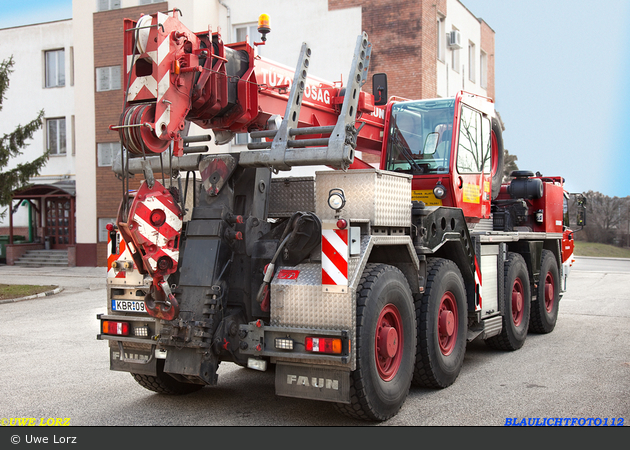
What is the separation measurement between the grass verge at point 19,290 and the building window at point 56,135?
43.7 ft

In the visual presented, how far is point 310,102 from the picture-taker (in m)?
6.69

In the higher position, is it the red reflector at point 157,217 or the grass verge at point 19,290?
the red reflector at point 157,217

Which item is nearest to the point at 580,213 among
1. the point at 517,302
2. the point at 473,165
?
the point at 517,302

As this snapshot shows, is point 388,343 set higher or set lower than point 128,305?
lower

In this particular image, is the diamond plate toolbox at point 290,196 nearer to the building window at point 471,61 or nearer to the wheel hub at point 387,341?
the wheel hub at point 387,341

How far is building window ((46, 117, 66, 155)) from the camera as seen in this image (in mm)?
29000

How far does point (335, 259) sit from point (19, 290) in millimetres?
13719

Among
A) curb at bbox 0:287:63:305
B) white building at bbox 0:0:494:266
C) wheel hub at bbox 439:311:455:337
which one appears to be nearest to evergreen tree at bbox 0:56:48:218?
curb at bbox 0:287:63:305

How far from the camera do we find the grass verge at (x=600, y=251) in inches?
1315

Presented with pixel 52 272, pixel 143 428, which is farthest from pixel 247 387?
pixel 52 272

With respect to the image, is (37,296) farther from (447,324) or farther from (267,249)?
(447,324)

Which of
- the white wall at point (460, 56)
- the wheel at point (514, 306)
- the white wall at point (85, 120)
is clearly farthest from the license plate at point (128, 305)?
the white wall at point (85, 120)

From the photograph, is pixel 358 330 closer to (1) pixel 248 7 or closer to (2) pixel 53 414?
(2) pixel 53 414

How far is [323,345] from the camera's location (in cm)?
475
